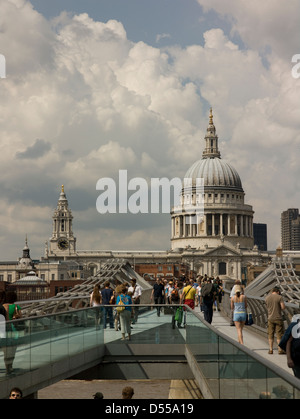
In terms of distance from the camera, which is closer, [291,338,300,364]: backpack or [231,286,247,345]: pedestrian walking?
[291,338,300,364]: backpack

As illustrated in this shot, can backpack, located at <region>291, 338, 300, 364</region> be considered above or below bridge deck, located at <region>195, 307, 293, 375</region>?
above

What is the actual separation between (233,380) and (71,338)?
8989 millimetres

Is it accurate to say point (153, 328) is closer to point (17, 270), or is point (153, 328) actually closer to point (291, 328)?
point (291, 328)

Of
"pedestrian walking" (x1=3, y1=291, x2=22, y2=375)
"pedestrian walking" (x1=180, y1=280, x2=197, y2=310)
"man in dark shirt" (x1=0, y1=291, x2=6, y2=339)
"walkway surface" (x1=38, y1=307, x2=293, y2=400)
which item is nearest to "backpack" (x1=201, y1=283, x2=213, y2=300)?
"pedestrian walking" (x1=180, y1=280, x2=197, y2=310)

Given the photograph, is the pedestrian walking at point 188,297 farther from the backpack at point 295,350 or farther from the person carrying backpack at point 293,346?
the backpack at point 295,350

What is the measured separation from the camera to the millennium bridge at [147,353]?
938cm

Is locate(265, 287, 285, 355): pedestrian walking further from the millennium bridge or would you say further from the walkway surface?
the walkway surface

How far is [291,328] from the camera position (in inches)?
416

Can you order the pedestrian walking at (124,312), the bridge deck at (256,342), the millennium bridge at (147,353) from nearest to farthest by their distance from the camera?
the millennium bridge at (147,353) < the bridge deck at (256,342) < the pedestrian walking at (124,312)

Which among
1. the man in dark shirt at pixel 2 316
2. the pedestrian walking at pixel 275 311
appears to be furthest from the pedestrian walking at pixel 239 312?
the man in dark shirt at pixel 2 316

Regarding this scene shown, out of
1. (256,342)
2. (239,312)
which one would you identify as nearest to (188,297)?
(256,342)

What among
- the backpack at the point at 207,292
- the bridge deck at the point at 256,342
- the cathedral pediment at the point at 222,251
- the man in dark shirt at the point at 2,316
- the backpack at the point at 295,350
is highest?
the cathedral pediment at the point at 222,251

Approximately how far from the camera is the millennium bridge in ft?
30.8
